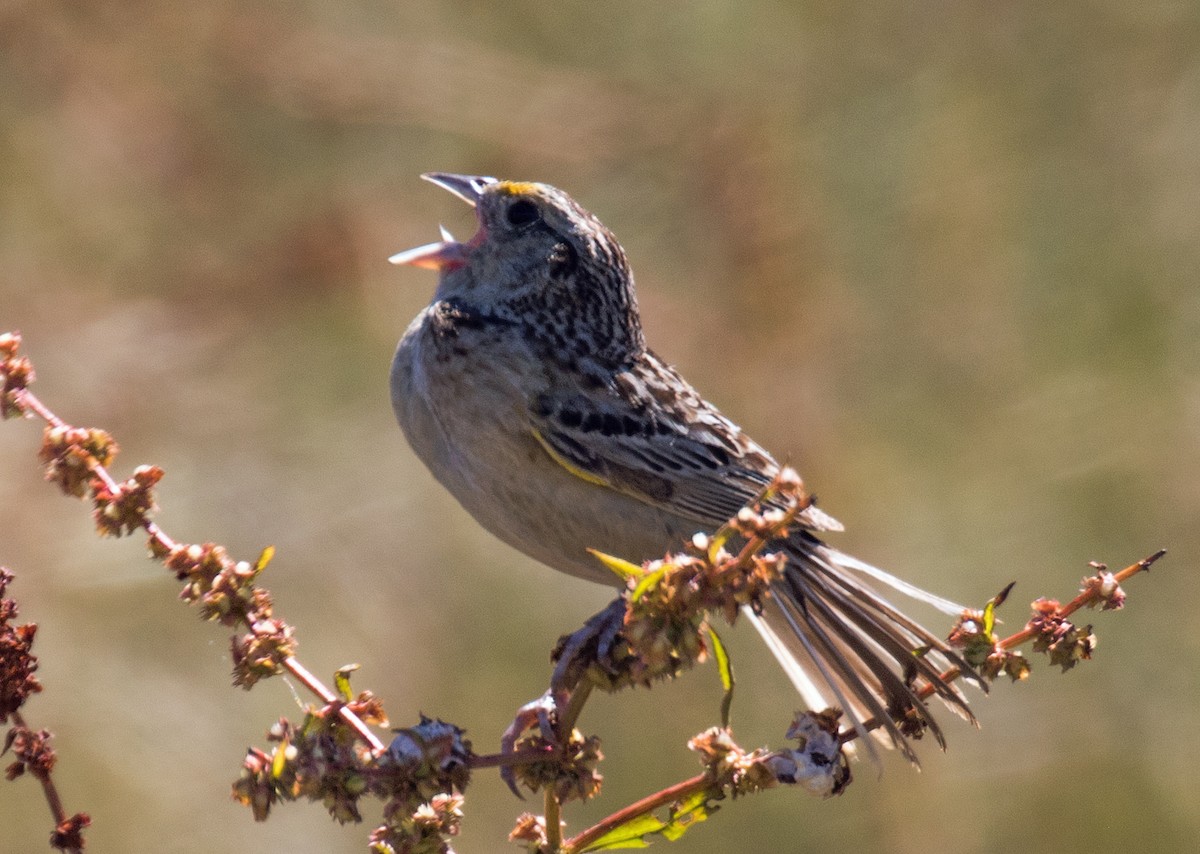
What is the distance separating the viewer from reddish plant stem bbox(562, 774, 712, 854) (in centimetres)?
237

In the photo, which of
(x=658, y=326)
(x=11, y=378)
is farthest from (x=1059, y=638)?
(x=658, y=326)

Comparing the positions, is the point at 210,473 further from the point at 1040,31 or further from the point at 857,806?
the point at 1040,31

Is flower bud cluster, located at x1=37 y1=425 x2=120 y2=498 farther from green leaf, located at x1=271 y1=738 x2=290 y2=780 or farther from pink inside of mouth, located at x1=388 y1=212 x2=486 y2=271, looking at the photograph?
pink inside of mouth, located at x1=388 y1=212 x2=486 y2=271

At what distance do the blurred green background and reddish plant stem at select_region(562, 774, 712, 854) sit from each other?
→ 3682mm

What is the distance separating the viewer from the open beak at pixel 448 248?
4.56m

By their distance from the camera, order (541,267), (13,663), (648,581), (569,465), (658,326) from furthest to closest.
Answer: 1. (658,326)
2. (541,267)
3. (569,465)
4. (13,663)
5. (648,581)

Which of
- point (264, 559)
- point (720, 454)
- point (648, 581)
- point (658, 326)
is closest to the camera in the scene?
point (648, 581)

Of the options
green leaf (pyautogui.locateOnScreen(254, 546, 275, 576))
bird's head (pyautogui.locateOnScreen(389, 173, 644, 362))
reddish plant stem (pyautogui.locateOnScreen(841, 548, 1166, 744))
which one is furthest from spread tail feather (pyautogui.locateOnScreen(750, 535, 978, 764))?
green leaf (pyautogui.locateOnScreen(254, 546, 275, 576))

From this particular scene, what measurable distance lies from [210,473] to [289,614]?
2.45 feet

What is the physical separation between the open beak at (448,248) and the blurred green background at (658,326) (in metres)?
1.41

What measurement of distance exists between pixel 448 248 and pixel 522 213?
26cm

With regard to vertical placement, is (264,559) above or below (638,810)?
above

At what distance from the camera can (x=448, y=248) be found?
183 inches

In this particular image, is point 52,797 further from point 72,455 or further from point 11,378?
point 11,378
